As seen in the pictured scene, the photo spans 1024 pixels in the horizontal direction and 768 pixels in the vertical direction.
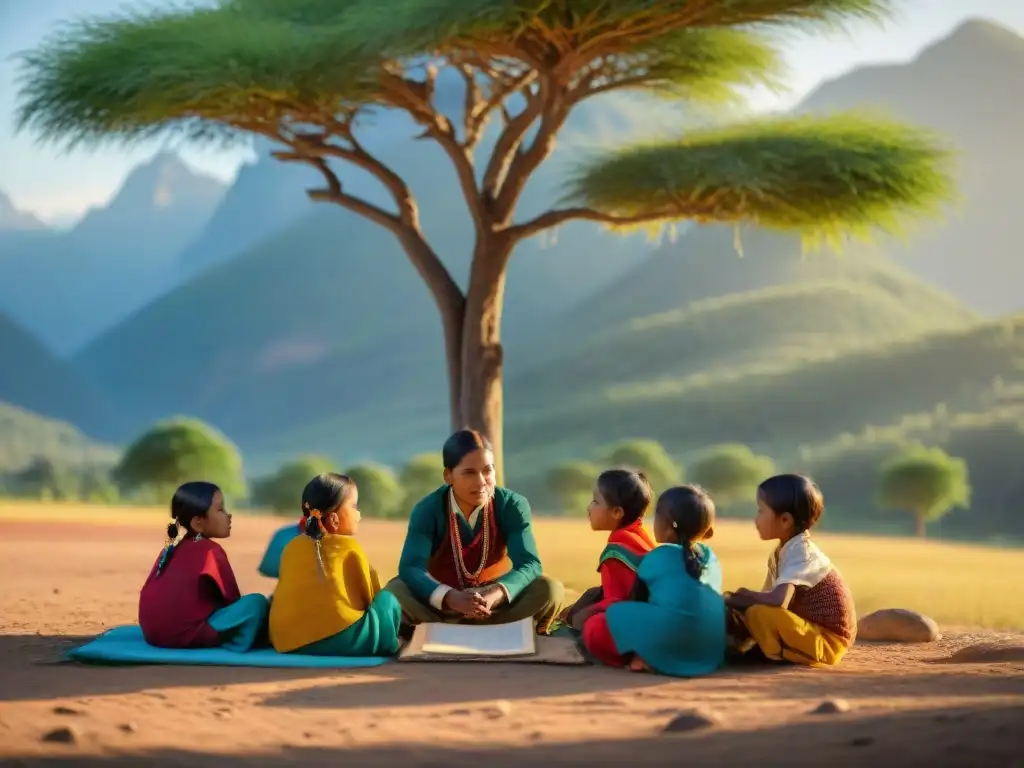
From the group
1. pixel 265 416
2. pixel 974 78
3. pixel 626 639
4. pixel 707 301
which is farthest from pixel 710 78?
pixel 974 78

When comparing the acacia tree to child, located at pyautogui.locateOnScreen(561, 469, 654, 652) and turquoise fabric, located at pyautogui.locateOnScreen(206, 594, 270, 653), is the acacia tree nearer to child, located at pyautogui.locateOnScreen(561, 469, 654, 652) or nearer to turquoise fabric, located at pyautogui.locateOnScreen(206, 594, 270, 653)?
child, located at pyautogui.locateOnScreen(561, 469, 654, 652)

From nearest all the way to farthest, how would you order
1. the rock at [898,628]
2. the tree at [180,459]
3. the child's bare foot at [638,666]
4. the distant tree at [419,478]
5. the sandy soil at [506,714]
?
1. the sandy soil at [506,714]
2. the child's bare foot at [638,666]
3. the rock at [898,628]
4. the tree at [180,459]
5. the distant tree at [419,478]

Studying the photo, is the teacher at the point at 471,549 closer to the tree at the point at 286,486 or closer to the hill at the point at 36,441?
the tree at the point at 286,486

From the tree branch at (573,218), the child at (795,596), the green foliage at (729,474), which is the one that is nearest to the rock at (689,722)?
the child at (795,596)

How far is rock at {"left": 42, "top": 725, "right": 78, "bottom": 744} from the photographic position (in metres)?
3.98

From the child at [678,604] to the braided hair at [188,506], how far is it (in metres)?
1.88

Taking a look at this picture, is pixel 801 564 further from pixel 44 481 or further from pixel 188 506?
pixel 44 481

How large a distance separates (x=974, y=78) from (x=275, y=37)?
71.0m

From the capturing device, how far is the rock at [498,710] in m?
4.38

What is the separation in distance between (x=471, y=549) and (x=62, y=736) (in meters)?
2.42

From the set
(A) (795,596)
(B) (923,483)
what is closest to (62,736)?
(A) (795,596)

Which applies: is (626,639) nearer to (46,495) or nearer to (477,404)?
(477,404)

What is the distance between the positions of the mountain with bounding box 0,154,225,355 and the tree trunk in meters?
63.8

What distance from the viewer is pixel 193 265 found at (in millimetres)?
82000
